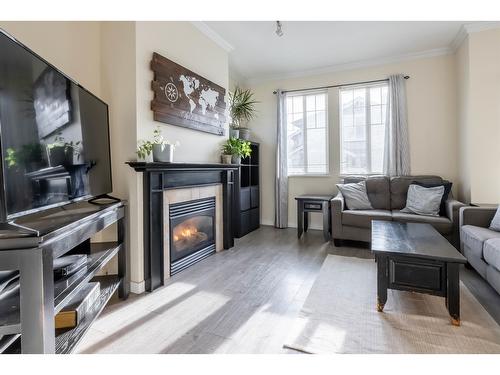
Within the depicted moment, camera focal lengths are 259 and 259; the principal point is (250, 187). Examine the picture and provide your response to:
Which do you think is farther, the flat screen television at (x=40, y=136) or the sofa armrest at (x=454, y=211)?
the sofa armrest at (x=454, y=211)

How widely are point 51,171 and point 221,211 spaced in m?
2.14

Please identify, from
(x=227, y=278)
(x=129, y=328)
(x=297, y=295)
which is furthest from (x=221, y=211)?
(x=129, y=328)

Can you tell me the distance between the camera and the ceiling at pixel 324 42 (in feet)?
10.2

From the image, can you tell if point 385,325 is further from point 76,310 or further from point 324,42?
point 324,42

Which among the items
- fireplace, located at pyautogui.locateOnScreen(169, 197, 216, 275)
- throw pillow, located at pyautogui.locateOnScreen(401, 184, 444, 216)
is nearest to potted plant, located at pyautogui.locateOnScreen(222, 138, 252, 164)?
fireplace, located at pyautogui.locateOnScreen(169, 197, 216, 275)

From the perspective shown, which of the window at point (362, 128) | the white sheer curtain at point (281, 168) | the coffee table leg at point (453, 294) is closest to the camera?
the coffee table leg at point (453, 294)

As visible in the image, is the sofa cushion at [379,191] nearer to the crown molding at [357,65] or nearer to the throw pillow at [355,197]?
the throw pillow at [355,197]

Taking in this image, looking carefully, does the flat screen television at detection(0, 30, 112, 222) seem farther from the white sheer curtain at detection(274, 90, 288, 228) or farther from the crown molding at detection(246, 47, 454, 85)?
the crown molding at detection(246, 47, 454, 85)

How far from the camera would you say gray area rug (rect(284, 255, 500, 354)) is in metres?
1.50

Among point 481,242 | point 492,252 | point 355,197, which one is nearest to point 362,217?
point 355,197

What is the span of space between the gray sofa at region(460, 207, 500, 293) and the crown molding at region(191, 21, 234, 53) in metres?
3.42

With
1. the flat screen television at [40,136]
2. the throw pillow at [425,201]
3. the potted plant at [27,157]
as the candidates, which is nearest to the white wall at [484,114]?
the throw pillow at [425,201]

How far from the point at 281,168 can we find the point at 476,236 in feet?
9.33

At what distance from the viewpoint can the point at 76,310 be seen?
1437 millimetres
